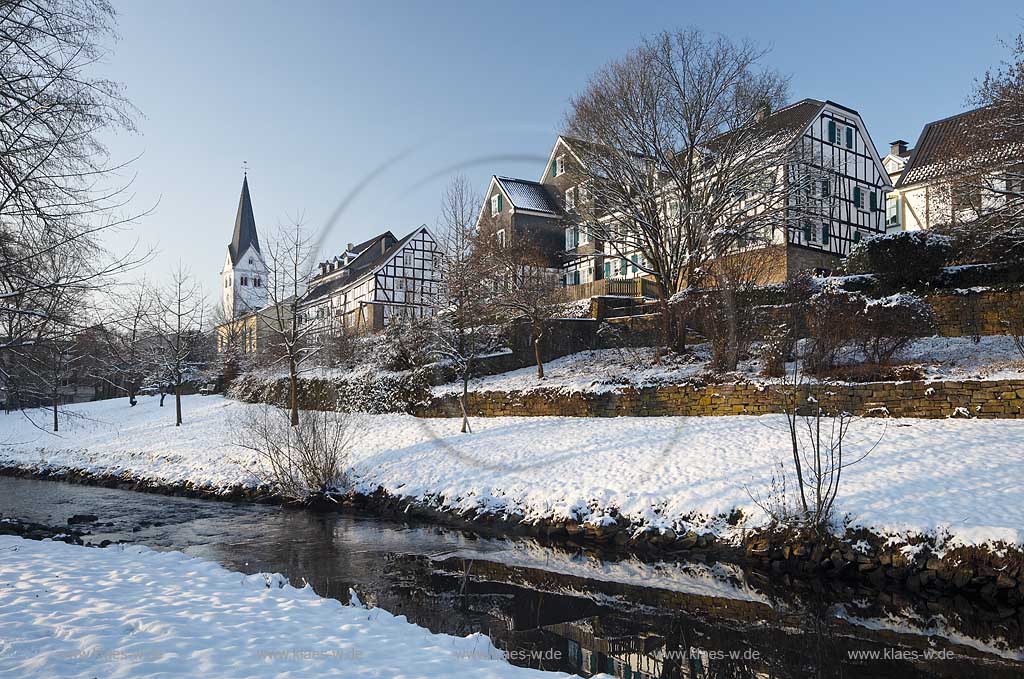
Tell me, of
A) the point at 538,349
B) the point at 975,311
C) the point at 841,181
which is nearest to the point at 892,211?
the point at 841,181

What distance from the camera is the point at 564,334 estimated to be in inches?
1053

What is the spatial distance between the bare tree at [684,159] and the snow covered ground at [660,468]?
654 cm

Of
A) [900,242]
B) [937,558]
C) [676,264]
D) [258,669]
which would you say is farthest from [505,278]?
[258,669]

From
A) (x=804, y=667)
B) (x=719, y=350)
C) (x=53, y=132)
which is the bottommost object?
(x=804, y=667)

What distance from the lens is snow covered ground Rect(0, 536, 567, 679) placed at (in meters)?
5.31

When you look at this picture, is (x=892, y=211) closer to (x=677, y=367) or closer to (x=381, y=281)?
(x=677, y=367)

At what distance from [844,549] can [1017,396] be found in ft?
20.5

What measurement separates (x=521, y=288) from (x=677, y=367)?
7.67 m

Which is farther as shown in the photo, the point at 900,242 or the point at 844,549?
the point at 900,242

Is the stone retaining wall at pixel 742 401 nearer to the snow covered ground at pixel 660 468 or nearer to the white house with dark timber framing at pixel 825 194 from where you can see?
the snow covered ground at pixel 660 468

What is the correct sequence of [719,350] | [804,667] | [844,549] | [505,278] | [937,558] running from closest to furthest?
[804,667]
[937,558]
[844,549]
[719,350]
[505,278]

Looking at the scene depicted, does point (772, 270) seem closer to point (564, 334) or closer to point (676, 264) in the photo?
point (676, 264)

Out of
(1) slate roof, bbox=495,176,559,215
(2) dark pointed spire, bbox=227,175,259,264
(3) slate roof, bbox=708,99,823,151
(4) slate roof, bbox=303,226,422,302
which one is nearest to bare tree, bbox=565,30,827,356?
(3) slate roof, bbox=708,99,823,151

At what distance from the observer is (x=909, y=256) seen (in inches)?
773
